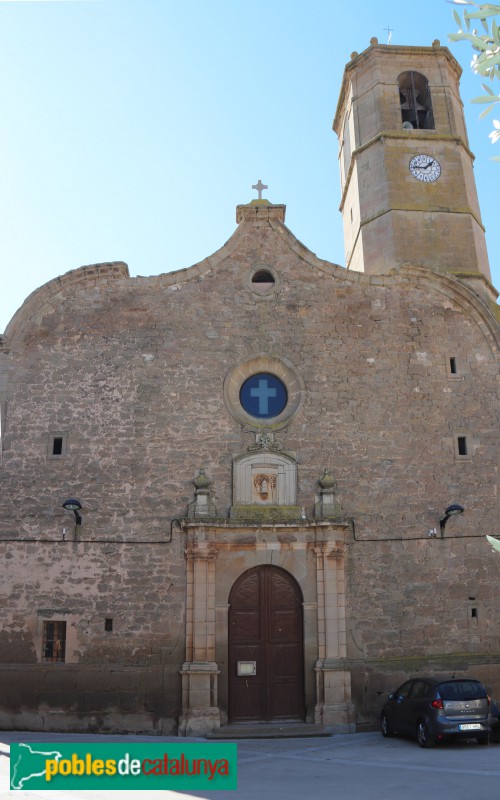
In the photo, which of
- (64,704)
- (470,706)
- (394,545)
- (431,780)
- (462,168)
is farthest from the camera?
(462,168)

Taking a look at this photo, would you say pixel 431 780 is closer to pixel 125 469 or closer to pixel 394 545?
pixel 394 545

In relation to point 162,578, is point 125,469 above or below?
above

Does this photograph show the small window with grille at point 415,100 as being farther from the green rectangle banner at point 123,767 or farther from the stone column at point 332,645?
the green rectangle banner at point 123,767

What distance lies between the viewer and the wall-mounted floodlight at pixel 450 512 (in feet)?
41.9

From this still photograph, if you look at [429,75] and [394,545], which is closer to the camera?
[394,545]

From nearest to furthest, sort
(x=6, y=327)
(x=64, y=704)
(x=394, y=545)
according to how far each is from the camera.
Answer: (x=64, y=704) → (x=394, y=545) → (x=6, y=327)

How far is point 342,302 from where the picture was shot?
1438 cm

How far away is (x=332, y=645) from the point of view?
12.3 meters

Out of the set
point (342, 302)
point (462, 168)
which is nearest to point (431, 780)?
point (342, 302)

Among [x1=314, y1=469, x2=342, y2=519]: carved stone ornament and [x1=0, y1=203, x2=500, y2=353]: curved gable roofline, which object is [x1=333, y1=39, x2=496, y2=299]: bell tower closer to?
[x1=0, y1=203, x2=500, y2=353]: curved gable roofline

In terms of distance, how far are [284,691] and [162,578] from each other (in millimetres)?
2818

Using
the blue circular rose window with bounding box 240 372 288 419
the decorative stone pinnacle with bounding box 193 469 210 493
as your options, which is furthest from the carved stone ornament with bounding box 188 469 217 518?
the blue circular rose window with bounding box 240 372 288 419

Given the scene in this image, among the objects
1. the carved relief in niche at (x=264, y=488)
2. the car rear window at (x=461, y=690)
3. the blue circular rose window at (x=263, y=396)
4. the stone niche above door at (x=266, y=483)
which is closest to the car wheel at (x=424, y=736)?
the car rear window at (x=461, y=690)

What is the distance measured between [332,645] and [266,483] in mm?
3000
